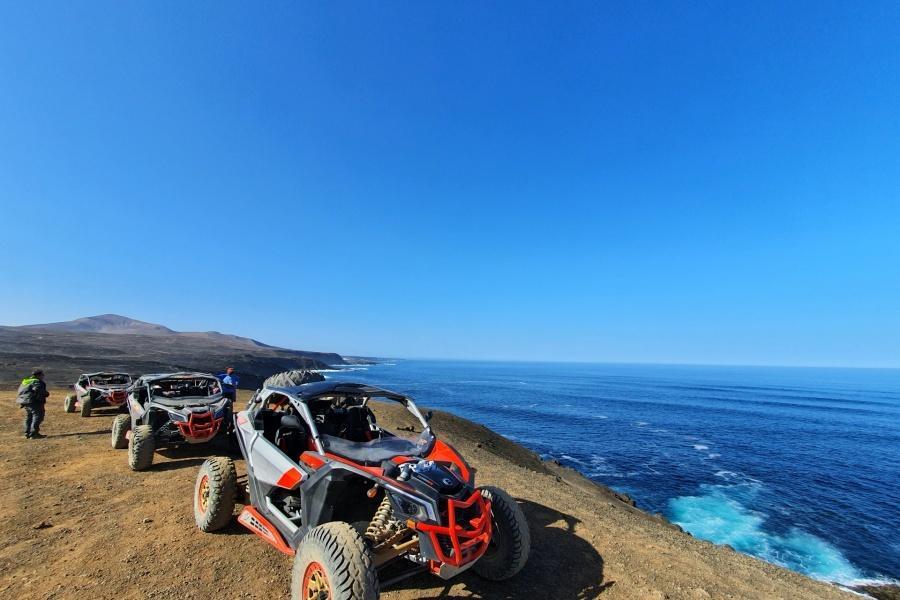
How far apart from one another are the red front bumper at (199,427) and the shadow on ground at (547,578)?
6678 mm

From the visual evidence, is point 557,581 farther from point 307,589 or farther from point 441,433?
point 441,433

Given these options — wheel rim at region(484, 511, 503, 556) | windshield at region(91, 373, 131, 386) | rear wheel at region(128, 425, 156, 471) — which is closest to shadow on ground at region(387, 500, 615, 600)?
Result: wheel rim at region(484, 511, 503, 556)

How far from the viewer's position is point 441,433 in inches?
691

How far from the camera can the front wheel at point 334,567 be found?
337 centimetres

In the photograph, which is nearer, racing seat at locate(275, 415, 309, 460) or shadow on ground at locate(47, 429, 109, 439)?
racing seat at locate(275, 415, 309, 460)

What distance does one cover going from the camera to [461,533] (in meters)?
3.69

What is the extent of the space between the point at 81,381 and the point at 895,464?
52427 mm

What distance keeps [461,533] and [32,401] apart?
46.0 feet

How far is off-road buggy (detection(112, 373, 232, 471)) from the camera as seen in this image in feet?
27.8

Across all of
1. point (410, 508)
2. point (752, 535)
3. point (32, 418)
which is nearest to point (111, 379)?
point (32, 418)

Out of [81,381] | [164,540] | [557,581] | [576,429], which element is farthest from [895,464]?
[81,381]

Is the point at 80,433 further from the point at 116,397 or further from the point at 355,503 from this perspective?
the point at 355,503

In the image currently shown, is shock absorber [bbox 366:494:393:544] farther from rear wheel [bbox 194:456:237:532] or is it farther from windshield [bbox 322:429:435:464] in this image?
rear wheel [bbox 194:456:237:532]

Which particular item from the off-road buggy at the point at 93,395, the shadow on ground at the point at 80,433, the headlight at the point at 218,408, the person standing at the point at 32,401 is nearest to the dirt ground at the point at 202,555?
the headlight at the point at 218,408
